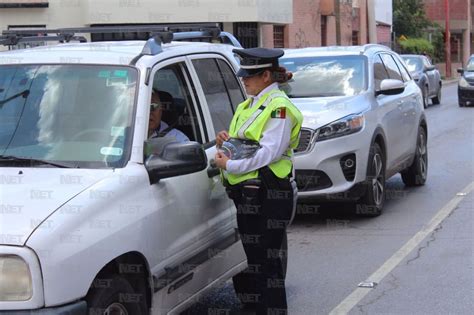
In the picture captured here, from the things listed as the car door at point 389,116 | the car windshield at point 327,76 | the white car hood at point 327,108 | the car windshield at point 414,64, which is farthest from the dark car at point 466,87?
the white car hood at point 327,108

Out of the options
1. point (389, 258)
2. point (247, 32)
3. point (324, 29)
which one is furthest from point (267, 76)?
point (324, 29)

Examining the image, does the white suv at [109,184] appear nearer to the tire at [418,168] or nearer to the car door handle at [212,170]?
the car door handle at [212,170]

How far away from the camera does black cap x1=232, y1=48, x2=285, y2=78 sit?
472cm

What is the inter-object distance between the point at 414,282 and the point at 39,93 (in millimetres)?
3518

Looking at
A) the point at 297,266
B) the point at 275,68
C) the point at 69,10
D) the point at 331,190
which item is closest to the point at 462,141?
the point at 331,190

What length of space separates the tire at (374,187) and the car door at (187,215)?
3708 millimetres

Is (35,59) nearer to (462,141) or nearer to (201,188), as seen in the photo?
(201,188)

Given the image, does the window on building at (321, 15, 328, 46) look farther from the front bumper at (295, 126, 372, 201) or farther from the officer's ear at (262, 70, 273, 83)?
the officer's ear at (262, 70, 273, 83)

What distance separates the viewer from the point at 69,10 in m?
23.4

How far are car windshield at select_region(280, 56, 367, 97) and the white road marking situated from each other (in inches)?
70.3

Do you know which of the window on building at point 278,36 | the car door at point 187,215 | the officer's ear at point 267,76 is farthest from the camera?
the window on building at point 278,36

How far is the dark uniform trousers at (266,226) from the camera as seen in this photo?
470 cm

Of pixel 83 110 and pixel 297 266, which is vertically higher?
pixel 83 110

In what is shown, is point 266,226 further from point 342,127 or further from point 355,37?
point 355,37
